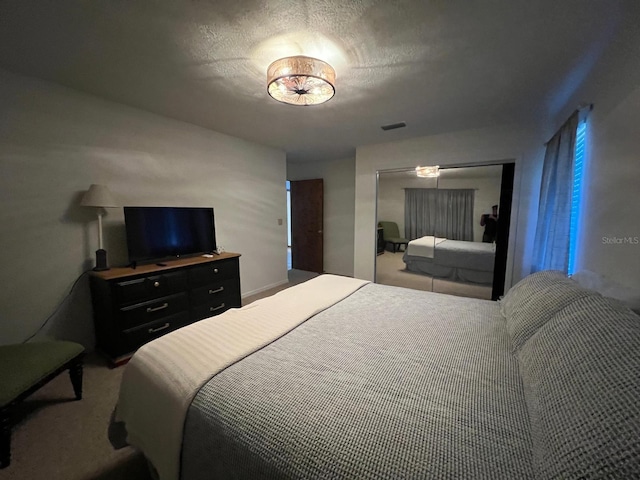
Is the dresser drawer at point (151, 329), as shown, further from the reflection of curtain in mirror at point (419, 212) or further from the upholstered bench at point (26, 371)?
the reflection of curtain in mirror at point (419, 212)

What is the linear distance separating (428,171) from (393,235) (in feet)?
3.66

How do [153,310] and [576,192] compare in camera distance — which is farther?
[153,310]

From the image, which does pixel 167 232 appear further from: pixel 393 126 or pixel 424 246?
pixel 424 246

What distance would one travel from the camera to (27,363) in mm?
1516

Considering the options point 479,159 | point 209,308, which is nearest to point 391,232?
point 479,159

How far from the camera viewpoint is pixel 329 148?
416 centimetres

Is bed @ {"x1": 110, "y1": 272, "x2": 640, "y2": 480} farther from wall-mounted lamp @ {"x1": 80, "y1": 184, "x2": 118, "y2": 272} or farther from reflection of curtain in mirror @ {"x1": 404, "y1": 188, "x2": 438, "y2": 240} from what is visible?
reflection of curtain in mirror @ {"x1": 404, "y1": 188, "x2": 438, "y2": 240}

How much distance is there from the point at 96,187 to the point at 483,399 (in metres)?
3.11

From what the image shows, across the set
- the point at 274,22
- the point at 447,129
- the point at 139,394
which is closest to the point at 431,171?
the point at 447,129

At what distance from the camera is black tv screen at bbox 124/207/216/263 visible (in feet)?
8.11

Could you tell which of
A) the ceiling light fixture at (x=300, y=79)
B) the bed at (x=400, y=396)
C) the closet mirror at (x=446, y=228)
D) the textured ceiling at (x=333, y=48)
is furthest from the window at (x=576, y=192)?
the ceiling light fixture at (x=300, y=79)

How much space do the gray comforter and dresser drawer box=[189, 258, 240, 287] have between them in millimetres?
1803

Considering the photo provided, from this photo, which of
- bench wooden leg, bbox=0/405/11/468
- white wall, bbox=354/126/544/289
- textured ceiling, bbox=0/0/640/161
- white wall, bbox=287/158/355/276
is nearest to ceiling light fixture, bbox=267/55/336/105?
textured ceiling, bbox=0/0/640/161

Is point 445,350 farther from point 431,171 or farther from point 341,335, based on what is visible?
point 431,171
